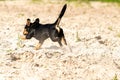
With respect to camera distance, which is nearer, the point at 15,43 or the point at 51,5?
the point at 15,43

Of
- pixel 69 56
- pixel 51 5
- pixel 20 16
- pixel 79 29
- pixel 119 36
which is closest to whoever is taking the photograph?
pixel 69 56

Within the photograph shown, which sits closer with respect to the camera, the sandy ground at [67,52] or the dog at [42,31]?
the sandy ground at [67,52]

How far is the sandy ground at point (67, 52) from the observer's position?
6.64m

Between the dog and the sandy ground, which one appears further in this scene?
the dog

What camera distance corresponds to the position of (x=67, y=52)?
7910mm

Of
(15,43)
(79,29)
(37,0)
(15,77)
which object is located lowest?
(37,0)

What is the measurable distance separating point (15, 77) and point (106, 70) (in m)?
1.44

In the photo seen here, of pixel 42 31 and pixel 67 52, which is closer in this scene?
pixel 67 52

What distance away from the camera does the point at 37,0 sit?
51.4ft

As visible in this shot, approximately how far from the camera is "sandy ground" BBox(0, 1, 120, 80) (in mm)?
6639

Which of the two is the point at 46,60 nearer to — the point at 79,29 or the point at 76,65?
the point at 76,65

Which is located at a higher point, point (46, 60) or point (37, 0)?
point (46, 60)

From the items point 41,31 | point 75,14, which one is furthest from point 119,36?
point 75,14

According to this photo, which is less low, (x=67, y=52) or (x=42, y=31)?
(x=42, y=31)
